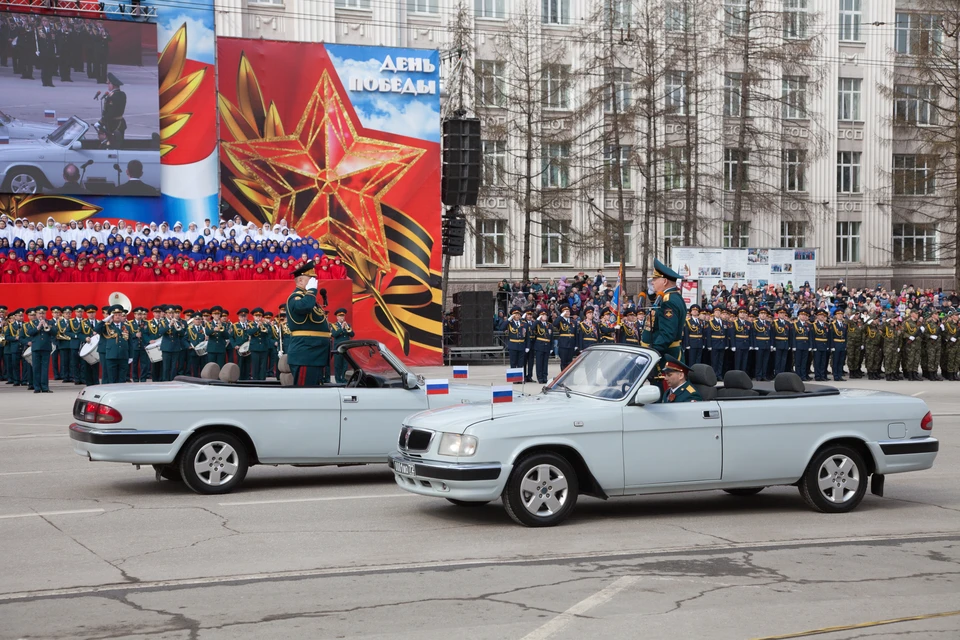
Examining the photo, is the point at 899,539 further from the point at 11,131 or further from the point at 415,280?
the point at 11,131

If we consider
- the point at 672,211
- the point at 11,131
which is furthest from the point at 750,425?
the point at 672,211

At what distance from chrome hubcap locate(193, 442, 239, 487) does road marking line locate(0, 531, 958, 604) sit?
134 inches

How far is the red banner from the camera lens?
85.7 feet

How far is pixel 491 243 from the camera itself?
4816cm

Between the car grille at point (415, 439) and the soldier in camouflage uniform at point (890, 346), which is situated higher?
the soldier in camouflage uniform at point (890, 346)

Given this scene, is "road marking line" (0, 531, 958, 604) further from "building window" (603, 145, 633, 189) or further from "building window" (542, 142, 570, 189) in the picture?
"building window" (542, 142, 570, 189)

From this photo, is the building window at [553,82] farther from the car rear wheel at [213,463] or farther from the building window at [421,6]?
the car rear wheel at [213,463]

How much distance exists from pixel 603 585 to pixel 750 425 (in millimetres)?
2973

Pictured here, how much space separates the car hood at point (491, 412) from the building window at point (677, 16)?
138ft

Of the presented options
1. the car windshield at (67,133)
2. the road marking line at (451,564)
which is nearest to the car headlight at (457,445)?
the road marking line at (451,564)

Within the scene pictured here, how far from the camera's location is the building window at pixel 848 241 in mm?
55844

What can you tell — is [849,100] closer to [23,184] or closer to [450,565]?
[23,184]

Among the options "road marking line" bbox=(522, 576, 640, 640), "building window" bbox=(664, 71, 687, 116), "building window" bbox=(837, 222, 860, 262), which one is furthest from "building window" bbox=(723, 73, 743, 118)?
"road marking line" bbox=(522, 576, 640, 640)

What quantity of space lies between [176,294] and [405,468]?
62.1 ft
